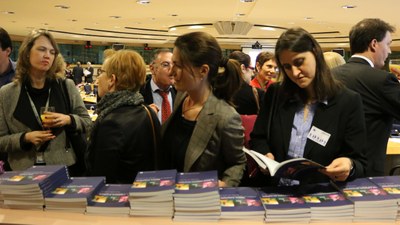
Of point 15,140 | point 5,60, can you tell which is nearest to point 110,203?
point 15,140

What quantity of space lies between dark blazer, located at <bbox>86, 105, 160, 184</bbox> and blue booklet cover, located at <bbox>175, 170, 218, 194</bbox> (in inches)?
18.2

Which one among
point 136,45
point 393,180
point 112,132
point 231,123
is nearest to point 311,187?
point 393,180

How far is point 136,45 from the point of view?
75.4ft

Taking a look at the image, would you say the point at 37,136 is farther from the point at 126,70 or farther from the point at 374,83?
the point at 374,83

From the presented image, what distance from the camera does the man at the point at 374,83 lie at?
2127 mm

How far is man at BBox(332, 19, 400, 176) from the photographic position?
213cm

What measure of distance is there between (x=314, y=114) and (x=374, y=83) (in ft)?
2.62

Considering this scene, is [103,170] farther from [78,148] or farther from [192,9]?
[192,9]

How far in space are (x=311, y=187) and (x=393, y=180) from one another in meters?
0.33

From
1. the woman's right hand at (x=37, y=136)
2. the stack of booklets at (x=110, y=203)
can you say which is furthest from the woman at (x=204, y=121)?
the woman's right hand at (x=37, y=136)

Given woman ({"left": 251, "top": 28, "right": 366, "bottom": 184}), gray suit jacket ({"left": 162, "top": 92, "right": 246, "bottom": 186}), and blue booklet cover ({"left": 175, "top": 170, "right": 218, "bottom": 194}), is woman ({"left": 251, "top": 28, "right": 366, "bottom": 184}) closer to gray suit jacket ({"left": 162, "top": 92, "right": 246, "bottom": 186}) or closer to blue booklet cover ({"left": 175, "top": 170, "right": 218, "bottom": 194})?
gray suit jacket ({"left": 162, "top": 92, "right": 246, "bottom": 186})

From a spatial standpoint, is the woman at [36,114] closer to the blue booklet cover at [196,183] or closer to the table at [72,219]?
the table at [72,219]

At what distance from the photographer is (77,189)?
54.7 inches

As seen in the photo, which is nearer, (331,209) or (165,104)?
(331,209)
